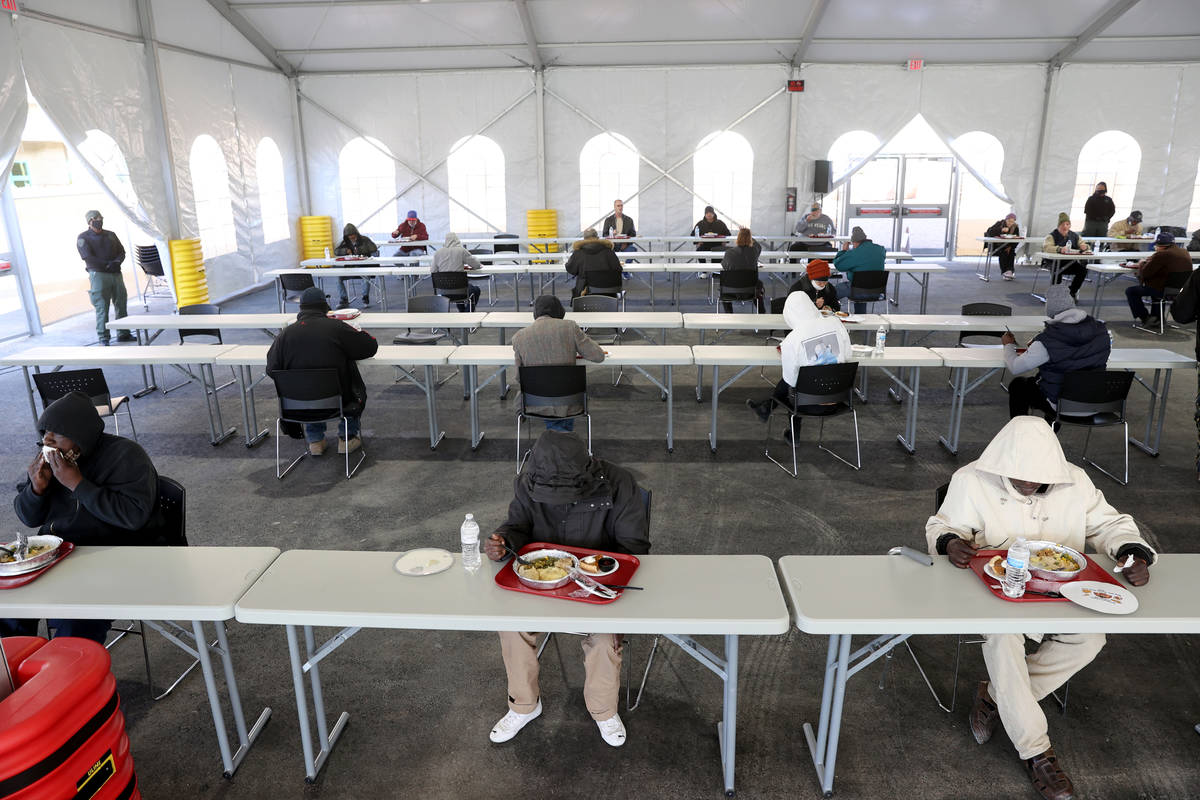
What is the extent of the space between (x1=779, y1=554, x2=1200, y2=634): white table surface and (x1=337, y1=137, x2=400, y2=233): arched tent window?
14366 millimetres

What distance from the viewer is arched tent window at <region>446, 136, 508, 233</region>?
1541cm

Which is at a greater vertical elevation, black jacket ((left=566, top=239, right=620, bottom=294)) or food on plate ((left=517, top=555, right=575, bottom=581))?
black jacket ((left=566, top=239, right=620, bottom=294))

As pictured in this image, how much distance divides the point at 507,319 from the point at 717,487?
290 centimetres

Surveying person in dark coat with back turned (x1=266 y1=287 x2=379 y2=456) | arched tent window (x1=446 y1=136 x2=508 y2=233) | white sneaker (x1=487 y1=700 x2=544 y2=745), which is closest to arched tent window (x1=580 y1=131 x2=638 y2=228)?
arched tent window (x1=446 y1=136 x2=508 y2=233)

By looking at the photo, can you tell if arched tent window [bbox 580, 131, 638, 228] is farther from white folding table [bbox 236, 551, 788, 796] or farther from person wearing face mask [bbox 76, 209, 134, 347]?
white folding table [bbox 236, 551, 788, 796]

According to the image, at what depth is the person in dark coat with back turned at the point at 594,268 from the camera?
974cm

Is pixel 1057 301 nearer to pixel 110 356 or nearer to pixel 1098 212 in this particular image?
pixel 110 356

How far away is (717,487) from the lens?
5609mm

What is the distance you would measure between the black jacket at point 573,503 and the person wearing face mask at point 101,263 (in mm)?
8167

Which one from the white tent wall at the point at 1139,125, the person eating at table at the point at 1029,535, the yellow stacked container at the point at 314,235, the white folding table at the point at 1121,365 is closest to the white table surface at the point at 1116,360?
the white folding table at the point at 1121,365

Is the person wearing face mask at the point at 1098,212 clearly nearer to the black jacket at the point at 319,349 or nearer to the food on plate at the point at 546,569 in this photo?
the black jacket at the point at 319,349

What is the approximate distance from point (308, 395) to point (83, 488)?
2.43m

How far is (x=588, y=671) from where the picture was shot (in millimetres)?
3152

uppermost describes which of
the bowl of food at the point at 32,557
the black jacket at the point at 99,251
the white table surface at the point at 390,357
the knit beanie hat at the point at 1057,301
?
the black jacket at the point at 99,251
